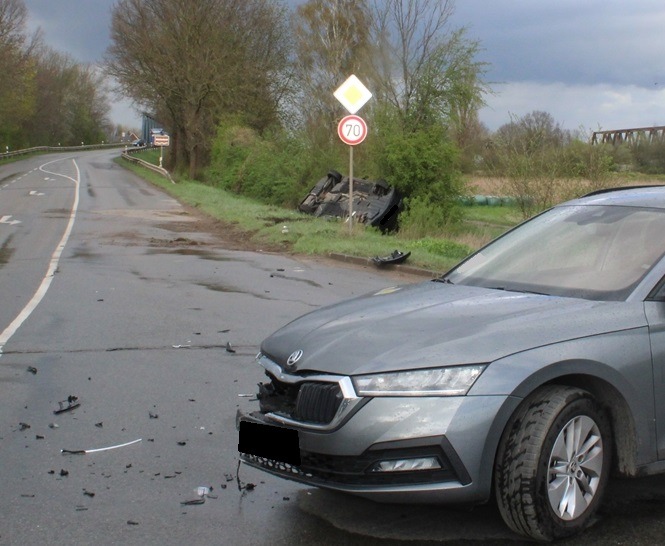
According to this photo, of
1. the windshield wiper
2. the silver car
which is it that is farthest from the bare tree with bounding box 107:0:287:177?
the silver car

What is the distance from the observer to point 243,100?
4900cm

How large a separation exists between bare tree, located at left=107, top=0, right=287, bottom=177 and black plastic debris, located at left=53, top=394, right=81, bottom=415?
138 ft

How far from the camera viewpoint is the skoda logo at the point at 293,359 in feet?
14.2

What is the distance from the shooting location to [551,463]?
157 inches

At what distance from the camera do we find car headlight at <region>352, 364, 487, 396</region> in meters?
3.87

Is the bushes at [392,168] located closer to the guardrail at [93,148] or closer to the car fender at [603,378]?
the guardrail at [93,148]

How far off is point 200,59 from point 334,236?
30.5 metres

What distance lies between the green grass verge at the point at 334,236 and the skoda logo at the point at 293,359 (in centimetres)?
1065

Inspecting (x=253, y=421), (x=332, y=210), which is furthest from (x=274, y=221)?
(x=253, y=421)

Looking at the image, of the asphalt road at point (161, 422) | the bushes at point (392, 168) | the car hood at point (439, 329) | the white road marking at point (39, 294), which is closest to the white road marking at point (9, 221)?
the white road marking at point (39, 294)

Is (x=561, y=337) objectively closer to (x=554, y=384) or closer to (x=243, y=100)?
(x=554, y=384)

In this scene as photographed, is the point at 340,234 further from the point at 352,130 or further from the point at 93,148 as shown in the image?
the point at 93,148

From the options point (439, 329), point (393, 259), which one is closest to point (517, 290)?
point (439, 329)

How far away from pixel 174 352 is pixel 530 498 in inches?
203
